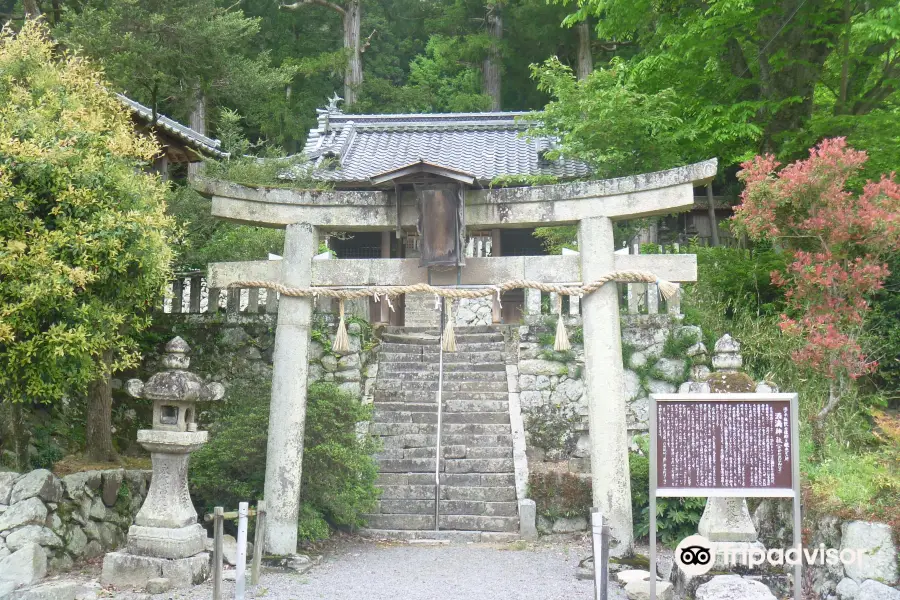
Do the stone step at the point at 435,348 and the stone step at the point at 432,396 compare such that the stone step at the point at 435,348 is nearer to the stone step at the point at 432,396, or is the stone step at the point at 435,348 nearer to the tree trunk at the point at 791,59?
the stone step at the point at 432,396

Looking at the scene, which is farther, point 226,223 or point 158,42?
point 226,223

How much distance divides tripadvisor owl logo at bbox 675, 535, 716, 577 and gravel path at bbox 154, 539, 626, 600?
69 centimetres

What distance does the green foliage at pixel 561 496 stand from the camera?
34.4ft

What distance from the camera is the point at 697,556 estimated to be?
7.12 meters

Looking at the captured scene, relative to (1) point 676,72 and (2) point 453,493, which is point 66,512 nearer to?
(2) point 453,493

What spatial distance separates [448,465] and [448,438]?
1.86 ft

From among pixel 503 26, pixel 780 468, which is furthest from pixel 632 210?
pixel 503 26

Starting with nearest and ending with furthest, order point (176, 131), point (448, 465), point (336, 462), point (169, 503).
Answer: point (169, 503)
point (336, 462)
point (448, 465)
point (176, 131)

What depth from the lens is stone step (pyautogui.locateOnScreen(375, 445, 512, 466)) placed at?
11391mm

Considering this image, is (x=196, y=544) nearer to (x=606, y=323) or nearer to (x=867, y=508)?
(x=606, y=323)

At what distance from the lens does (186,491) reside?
324 inches

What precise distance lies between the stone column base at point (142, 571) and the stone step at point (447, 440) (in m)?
4.23

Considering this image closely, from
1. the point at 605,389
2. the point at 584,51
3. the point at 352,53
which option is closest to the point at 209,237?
the point at 605,389

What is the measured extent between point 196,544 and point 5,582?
172 cm
